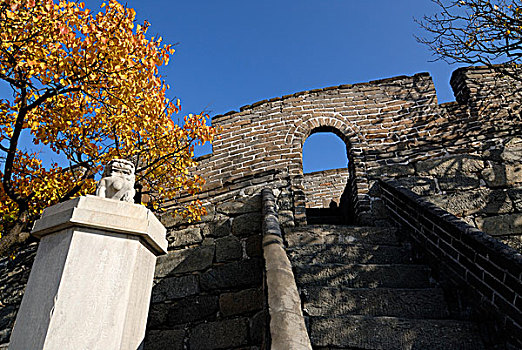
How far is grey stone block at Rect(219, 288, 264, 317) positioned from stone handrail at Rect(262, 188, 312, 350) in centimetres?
119

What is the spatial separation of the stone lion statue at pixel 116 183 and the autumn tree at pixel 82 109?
2.28m

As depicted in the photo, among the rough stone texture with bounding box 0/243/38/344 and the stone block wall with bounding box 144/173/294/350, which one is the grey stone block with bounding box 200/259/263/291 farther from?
the rough stone texture with bounding box 0/243/38/344

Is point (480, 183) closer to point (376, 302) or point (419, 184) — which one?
point (419, 184)

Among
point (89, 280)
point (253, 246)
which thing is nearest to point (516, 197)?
point (253, 246)

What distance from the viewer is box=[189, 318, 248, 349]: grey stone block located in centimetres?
454

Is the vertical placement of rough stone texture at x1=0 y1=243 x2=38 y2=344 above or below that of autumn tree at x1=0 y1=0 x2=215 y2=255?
below

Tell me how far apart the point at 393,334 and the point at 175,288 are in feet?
11.9

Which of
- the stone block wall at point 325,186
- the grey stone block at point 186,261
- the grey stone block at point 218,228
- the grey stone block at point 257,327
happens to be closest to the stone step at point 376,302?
the grey stone block at point 257,327

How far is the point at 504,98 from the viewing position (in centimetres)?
671

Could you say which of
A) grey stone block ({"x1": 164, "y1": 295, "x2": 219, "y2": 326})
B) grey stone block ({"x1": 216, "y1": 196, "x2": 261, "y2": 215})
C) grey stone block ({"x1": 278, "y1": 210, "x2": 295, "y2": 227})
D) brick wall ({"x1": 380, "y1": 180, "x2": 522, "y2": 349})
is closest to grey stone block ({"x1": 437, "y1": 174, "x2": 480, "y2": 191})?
brick wall ({"x1": 380, "y1": 180, "x2": 522, "y2": 349})

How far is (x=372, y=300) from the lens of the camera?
10.9 feet

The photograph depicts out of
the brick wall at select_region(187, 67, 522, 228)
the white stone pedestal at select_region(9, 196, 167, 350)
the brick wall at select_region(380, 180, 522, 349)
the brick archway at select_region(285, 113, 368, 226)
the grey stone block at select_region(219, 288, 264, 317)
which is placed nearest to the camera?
the white stone pedestal at select_region(9, 196, 167, 350)

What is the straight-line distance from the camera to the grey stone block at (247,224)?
19.4ft

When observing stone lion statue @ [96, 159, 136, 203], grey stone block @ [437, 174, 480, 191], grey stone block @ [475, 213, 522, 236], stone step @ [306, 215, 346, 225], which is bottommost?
stone lion statue @ [96, 159, 136, 203]
